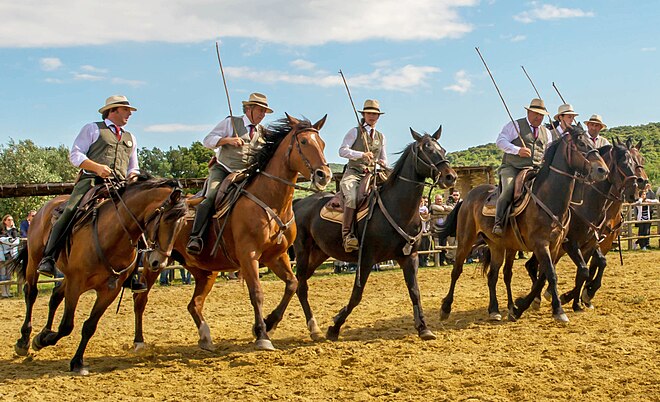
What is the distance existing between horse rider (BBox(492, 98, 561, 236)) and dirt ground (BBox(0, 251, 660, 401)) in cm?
193

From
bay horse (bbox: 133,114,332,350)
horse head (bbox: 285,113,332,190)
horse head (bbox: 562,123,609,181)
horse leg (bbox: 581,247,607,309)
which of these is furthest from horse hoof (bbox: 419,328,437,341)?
horse leg (bbox: 581,247,607,309)

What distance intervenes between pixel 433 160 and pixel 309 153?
5.44 feet

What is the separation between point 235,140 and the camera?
9109 millimetres

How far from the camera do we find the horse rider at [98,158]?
8.06 metres

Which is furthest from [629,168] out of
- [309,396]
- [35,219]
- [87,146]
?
[35,219]

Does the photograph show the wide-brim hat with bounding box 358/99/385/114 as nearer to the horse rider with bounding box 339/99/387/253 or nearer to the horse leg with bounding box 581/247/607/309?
the horse rider with bounding box 339/99/387/253

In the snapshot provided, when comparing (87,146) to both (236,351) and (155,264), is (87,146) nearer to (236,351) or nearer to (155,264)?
(155,264)

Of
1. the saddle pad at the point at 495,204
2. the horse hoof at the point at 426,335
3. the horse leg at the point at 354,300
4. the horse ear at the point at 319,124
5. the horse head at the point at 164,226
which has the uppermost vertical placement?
the horse ear at the point at 319,124

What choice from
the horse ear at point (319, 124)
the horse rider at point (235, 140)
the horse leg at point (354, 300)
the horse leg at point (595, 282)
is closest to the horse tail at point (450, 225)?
the horse leg at point (595, 282)

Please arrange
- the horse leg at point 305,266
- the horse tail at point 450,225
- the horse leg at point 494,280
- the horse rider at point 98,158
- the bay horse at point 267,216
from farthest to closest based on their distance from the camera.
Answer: the horse tail at point 450,225 < the horse leg at point 494,280 < the horse leg at point 305,266 < the bay horse at point 267,216 < the horse rider at point 98,158

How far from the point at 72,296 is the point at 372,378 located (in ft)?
10.9

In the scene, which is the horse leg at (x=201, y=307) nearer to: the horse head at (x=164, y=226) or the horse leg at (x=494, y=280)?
the horse head at (x=164, y=226)

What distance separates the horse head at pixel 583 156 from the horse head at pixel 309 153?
146 inches

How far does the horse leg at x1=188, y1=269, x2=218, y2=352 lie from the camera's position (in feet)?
29.3
